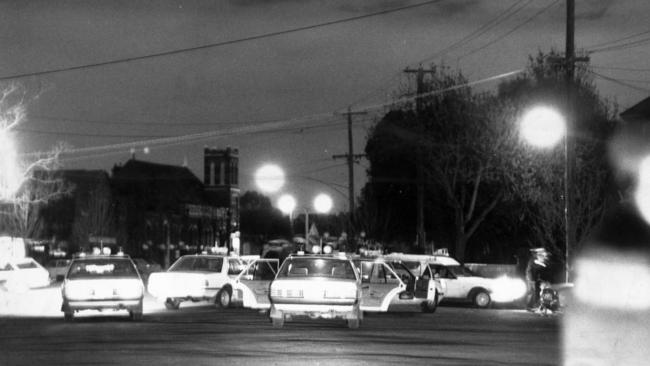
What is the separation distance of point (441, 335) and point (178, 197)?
143429mm

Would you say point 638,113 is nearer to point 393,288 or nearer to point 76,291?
point 393,288

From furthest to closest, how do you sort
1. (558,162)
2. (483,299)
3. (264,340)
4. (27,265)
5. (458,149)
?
1. (458,149)
2. (27,265)
3. (558,162)
4. (483,299)
5. (264,340)

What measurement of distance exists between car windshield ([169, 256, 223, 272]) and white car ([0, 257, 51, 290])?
33.6 feet

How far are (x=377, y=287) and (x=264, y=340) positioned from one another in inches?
289

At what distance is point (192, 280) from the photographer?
3281 cm

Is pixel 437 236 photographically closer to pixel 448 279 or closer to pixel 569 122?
pixel 448 279

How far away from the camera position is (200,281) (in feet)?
108

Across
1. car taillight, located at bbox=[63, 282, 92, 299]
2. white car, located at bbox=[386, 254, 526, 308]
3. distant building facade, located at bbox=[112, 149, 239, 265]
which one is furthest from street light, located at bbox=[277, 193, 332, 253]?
distant building facade, located at bbox=[112, 149, 239, 265]

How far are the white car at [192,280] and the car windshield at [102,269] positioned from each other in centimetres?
518

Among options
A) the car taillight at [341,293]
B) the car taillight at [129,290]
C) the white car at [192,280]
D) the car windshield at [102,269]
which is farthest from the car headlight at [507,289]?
the car taillight at [129,290]

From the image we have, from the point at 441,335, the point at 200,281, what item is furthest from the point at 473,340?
the point at 200,281

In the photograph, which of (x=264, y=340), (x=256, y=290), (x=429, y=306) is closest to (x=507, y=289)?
(x=429, y=306)

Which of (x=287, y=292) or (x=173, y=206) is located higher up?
(x=173, y=206)

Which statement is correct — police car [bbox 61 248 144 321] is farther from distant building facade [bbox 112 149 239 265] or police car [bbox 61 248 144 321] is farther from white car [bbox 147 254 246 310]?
distant building facade [bbox 112 149 239 265]
